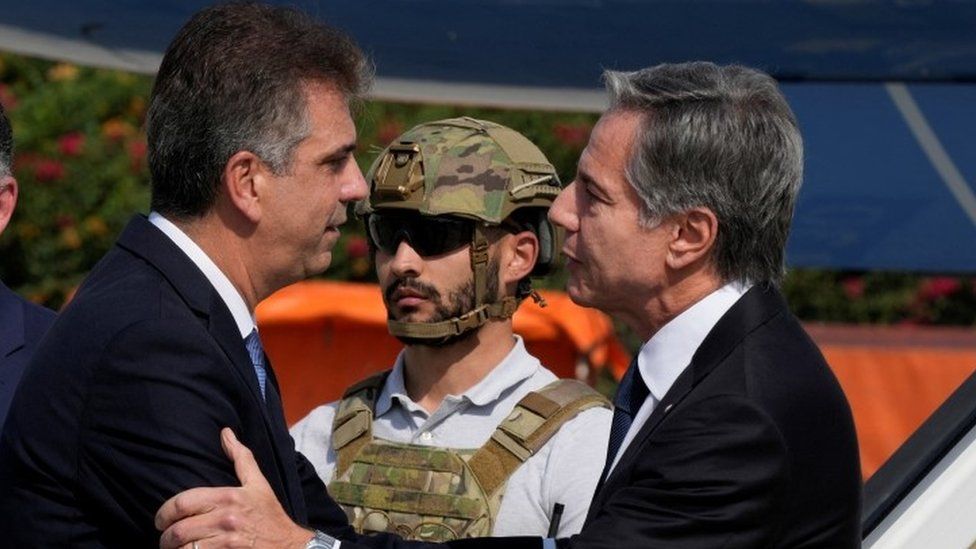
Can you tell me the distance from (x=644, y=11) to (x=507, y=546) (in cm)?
292

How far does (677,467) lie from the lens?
→ 2.49 metres

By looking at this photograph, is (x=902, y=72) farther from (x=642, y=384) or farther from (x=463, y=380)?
(x=642, y=384)

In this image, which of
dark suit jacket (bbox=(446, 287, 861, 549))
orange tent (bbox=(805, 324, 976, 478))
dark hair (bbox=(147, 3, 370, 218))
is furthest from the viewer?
orange tent (bbox=(805, 324, 976, 478))

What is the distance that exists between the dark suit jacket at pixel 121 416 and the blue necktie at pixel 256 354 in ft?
0.71

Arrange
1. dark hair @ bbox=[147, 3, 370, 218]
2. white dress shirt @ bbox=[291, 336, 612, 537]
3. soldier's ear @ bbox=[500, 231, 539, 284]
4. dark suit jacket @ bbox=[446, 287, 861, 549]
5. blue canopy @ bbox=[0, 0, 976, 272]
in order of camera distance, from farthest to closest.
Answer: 1. blue canopy @ bbox=[0, 0, 976, 272]
2. soldier's ear @ bbox=[500, 231, 539, 284]
3. white dress shirt @ bbox=[291, 336, 612, 537]
4. dark hair @ bbox=[147, 3, 370, 218]
5. dark suit jacket @ bbox=[446, 287, 861, 549]

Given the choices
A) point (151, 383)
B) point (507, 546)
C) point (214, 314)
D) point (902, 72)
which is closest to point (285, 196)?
point (214, 314)

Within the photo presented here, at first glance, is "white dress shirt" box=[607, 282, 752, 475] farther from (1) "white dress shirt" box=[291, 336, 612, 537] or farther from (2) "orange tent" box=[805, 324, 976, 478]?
(2) "orange tent" box=[805, 324, 976, 478]

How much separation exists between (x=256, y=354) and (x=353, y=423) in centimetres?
88

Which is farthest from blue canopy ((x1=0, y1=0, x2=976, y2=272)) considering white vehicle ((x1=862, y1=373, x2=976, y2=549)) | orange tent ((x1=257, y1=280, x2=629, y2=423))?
white vehicle ((x1=862, y1=373, x2=976, y2=549))

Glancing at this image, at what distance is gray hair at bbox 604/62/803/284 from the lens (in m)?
2.72

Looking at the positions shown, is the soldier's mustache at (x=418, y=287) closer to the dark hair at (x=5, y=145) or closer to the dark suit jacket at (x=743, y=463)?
the dark hair at (x=5, y=145)

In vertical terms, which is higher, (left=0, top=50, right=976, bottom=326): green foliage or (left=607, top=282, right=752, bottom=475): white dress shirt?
(left=607, top=282, right=752, bottom=475): white dress shirt

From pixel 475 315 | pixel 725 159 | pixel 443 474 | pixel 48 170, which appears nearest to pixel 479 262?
pixel 475 315

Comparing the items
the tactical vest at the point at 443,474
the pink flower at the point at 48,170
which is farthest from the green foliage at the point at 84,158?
the tactical vest at the point at 443,474
